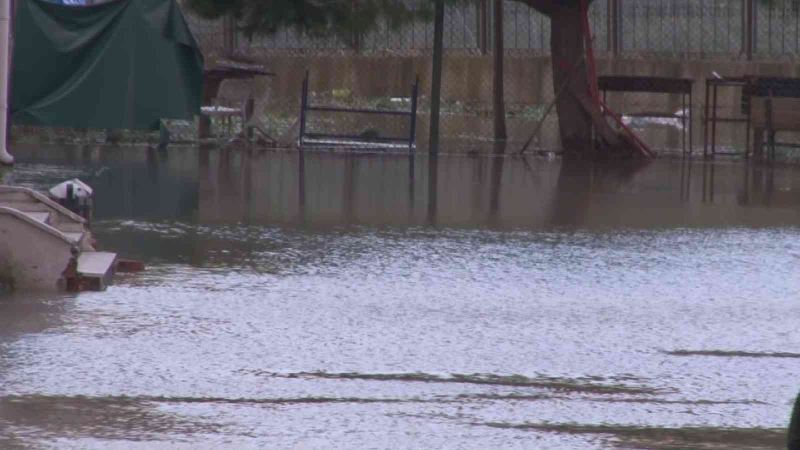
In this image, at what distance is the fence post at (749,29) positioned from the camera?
2527cm

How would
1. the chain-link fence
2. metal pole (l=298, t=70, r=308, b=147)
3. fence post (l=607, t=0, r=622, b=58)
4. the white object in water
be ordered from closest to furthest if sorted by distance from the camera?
1. the white object in water
2. metal pole (l=298, t=70, r=308, b=147)
3. fence post (l=607, t=0, r=622, b=58)
4. the chain-link fence

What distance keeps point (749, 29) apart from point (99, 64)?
12.7 metres

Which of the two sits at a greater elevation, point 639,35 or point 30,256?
point 639,35

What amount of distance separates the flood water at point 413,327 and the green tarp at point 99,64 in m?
2.82

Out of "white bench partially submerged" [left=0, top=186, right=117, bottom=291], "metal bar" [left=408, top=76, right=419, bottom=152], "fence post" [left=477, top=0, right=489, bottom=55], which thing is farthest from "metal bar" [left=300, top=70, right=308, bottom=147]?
"white bench partially submerged" [left=0, top=186, right=117, bottom=291]

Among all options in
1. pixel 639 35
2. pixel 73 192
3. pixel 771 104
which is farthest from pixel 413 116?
pixel 639 35

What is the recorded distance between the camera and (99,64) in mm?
→ 17859

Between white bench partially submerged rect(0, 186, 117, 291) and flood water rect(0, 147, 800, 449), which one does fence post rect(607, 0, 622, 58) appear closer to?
flood water rect(0, 147, 800, 449)

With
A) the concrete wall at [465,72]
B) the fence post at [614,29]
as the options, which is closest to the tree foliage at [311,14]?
the fence post at [614,29]

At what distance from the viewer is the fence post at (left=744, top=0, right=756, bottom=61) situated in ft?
82.9

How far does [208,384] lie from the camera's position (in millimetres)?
7051

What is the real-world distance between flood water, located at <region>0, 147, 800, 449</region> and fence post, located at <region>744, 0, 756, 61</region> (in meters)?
11.0

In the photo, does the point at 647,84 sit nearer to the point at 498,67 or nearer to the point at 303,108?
the point at 498,67

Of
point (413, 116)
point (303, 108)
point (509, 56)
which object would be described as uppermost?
point (509, 56)
